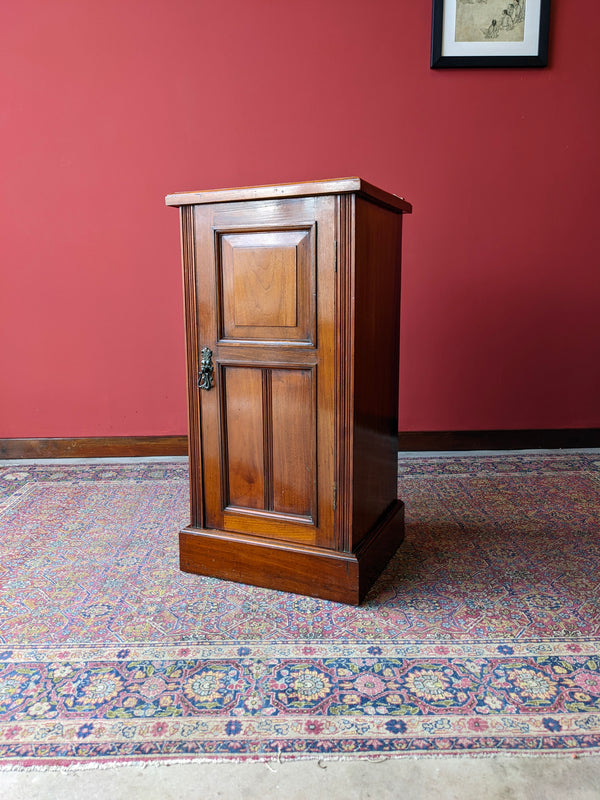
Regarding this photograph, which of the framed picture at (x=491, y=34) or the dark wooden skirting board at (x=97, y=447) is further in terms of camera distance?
the dark wooden skirting board at (x=97, y=447)

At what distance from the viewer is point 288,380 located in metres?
2.06

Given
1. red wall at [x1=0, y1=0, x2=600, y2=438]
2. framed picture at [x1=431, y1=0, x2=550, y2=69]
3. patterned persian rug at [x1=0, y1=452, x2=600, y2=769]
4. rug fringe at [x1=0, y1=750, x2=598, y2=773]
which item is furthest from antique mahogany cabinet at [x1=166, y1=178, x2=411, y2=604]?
framed picture at [x1=431, y1=0, x2=550, y2=69]

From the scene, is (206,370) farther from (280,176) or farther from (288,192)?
(280,176)

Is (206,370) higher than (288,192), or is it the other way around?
(288,192)

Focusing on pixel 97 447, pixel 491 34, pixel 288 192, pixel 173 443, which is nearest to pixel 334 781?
pixel 288 192

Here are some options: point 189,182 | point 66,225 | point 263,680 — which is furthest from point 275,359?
point 66,225

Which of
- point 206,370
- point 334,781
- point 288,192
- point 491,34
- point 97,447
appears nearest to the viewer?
point 334,781

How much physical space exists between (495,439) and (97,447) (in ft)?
7.57

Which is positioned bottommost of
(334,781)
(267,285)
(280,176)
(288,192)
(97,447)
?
(334,781)

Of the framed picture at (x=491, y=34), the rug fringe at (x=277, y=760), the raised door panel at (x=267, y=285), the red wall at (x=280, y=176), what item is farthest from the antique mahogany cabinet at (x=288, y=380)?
the framed picture at (x=491, y=34)

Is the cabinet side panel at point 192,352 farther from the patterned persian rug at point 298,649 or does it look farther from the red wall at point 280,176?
the red wall at point 280,176

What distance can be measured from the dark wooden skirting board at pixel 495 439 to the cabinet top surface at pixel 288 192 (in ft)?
5.94

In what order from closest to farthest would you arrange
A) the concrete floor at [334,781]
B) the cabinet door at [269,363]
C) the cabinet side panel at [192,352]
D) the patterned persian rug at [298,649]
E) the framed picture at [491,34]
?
1. the concrete floor at [334,781]
2. the patterned persian rug at [298,649]
3. the cabinet door at [269,363]
4. the cabinet side panel at [192,352]
5. the framed picture at [491,34]

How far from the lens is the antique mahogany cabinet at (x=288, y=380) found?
1.94 meters
